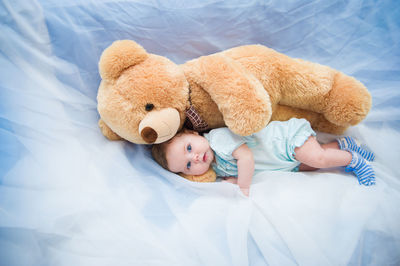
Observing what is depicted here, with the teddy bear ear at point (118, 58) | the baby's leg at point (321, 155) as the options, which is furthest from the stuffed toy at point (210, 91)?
the baby's leg at point (321, 155)

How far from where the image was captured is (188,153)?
0.96 meters

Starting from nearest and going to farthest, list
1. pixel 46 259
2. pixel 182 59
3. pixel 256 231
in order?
1. pixel 46 259
2. pixel 256 231
3. pixel 182 59

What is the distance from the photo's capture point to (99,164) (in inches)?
32.8

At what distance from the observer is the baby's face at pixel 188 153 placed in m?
0.95

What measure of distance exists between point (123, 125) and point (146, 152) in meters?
0.24

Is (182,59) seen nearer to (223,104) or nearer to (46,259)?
(223,104)

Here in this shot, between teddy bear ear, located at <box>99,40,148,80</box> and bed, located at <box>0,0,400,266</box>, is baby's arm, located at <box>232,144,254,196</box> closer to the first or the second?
bed, located at <box>0,0,400,266</box>

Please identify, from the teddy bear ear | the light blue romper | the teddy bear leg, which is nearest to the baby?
the light blue romper

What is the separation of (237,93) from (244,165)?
0.98 ft

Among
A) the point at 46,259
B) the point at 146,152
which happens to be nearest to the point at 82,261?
the point at 46,259

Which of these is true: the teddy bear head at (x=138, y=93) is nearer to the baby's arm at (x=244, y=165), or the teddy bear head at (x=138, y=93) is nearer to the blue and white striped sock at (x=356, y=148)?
the baby's arm at (x=244, y=165)

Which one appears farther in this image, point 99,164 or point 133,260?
point 99,164

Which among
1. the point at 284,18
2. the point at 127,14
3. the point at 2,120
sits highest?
the point at 284,18

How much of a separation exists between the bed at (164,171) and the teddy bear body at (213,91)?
17 centimetres
